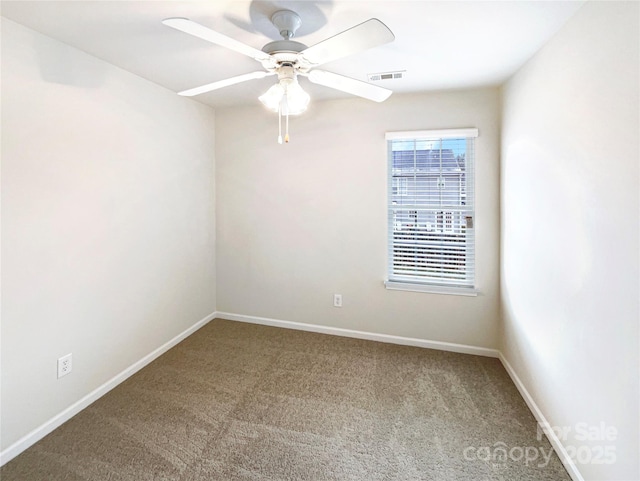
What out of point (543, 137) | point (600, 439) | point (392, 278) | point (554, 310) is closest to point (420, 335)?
point (392, 278)

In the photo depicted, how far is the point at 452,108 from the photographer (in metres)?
2.89

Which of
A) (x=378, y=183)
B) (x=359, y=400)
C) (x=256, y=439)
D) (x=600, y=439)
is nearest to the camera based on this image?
(x=600, y=439)

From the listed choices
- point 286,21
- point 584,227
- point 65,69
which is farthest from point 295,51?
point 584,227

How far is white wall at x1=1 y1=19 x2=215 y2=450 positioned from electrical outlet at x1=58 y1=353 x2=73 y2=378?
0.11ft

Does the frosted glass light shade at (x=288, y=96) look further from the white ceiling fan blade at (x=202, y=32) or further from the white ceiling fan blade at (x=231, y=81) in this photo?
the white ceiling fan blade at (x=202, y=32)

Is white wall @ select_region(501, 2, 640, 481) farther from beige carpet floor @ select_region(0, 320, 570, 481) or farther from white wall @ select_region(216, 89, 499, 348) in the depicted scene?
white wall @ select_region(216, 89, 499, 348)

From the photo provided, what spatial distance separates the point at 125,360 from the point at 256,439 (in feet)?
4.40

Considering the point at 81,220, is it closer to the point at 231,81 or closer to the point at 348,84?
the point at 231,81

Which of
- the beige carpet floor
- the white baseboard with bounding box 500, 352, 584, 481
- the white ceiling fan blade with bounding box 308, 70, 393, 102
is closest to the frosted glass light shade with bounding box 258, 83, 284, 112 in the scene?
the white ceiling fan blade with bounding box 308, 70, 393, 102

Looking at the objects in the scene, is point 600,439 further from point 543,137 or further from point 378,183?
point 378,183

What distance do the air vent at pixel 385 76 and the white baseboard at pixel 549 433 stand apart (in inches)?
96.6

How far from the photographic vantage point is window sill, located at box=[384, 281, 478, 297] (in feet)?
9.71

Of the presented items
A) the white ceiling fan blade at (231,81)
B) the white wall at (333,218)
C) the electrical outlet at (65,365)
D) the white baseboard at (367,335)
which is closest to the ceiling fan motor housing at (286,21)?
the white ceiling fan blade at (231,81)

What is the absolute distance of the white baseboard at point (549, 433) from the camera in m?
1.64
